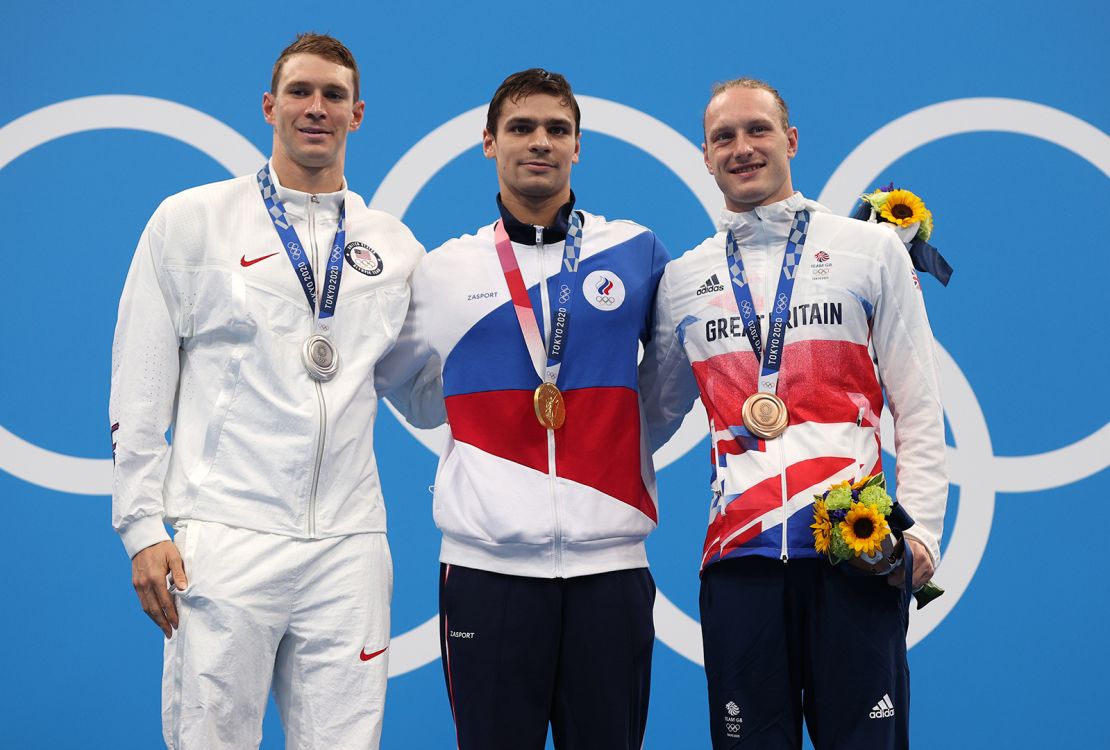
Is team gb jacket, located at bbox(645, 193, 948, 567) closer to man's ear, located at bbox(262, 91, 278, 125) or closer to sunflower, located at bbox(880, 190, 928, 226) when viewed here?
sunflower, located at bbox(880, 190, 928, 226)

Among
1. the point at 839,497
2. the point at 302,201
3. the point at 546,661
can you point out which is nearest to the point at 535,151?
the point at 302,201

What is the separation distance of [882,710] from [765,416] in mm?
784

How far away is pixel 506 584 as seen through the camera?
3.05m

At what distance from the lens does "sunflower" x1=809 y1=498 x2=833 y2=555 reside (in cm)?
270

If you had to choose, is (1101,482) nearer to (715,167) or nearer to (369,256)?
(715,167)

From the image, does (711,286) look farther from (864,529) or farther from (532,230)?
(864,529)

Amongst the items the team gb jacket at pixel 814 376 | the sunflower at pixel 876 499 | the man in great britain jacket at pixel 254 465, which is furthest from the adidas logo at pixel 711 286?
the man in great britain jacket at pixel 254 465

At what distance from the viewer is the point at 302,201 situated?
321 cm

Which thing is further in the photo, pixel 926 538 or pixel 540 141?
pixel 540 141

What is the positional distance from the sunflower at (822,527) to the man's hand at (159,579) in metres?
1.61

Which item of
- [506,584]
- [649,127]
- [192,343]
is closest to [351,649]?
[506,584]

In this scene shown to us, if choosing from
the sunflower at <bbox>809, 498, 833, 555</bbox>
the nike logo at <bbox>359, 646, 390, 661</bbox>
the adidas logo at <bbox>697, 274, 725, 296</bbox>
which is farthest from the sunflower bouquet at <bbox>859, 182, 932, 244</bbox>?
the nike logo at <bbox>359, 646, 390, 661</bbox>

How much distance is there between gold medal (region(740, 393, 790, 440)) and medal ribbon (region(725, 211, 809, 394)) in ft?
0.11

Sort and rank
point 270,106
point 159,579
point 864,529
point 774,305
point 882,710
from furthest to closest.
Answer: point 270,106, point 774,305, point 159,579, point 882,710, point 864,529
